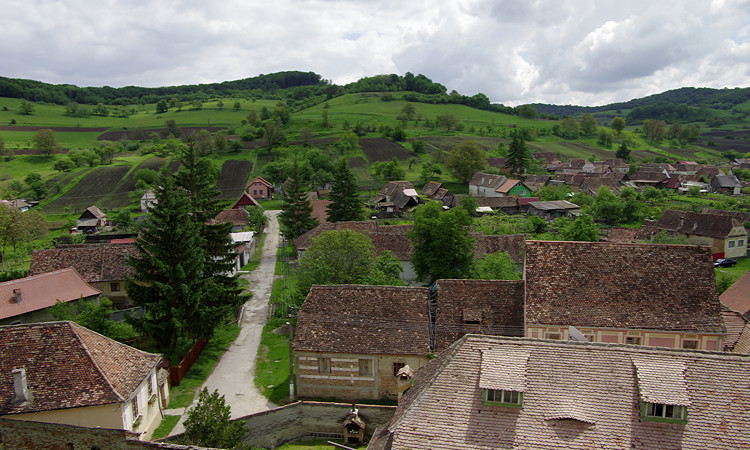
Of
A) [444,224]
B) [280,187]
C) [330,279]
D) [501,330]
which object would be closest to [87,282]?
[330,279]

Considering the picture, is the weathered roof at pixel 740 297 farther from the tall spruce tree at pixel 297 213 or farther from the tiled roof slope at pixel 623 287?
the tall spruce tree at pixel 297 213

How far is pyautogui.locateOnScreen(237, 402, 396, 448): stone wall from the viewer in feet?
79.2

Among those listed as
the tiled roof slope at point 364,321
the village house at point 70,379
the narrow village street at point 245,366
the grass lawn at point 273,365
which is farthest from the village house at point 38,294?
the tiled roof slope at point 364,321

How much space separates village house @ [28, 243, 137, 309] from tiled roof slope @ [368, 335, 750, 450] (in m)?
35.2

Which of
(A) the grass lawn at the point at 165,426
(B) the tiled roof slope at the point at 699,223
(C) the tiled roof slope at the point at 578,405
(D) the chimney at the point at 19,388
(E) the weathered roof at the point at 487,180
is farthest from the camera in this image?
(E) the weathered roof at the point at 487,180

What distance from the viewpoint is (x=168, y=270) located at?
103 ft

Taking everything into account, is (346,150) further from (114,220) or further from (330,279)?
(330,279)

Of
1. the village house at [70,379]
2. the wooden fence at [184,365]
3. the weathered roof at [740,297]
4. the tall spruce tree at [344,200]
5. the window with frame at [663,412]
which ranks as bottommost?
the wooden fence at [184,365]

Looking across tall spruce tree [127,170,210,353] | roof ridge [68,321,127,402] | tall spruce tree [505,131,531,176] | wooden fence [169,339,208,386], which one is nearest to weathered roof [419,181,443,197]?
tall spruce tree [505,131,531,176]

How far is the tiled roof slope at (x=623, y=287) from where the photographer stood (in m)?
27.4

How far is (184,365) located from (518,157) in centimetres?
10368

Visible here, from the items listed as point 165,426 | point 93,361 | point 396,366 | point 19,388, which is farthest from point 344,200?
point 19,388

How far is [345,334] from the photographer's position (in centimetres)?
2862

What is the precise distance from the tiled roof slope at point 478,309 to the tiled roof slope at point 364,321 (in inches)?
46.5
